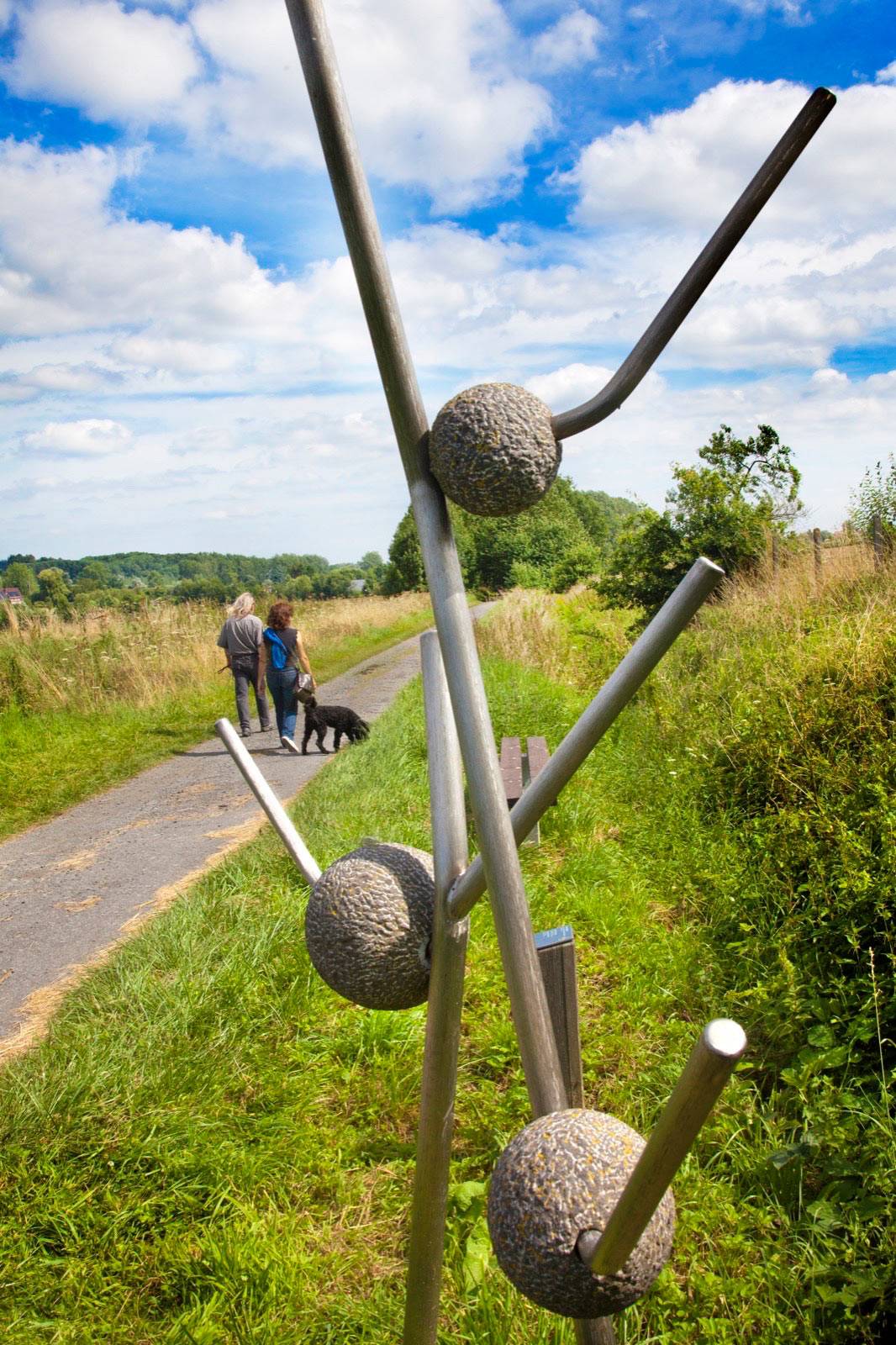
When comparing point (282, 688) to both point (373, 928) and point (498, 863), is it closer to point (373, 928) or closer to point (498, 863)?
point (373, 928)

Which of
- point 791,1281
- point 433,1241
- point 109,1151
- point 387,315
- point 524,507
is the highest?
point 387,315

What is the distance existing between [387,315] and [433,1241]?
3.99ft

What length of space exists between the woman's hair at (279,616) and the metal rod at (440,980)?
6511mm

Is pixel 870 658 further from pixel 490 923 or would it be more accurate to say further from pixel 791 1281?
pixel 791 1281

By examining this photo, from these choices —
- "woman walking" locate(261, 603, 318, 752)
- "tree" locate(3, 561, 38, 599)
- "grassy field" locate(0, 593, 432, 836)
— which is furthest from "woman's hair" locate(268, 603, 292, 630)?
"tree" locate(3, 561, 38, 599)

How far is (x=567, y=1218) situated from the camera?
2.36 ft

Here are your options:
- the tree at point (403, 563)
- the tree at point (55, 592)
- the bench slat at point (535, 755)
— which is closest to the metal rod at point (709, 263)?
the bench slat at point (535, 755)

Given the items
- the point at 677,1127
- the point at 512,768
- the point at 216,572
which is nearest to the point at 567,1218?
the point at 677,1127

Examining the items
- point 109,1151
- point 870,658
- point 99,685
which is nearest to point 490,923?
point 109,1151

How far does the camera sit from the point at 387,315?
3.03 feet

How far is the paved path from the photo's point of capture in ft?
12.1

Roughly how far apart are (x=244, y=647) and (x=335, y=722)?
53.5 inches

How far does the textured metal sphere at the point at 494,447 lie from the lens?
88 cm

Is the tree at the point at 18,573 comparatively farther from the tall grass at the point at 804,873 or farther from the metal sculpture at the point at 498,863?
the metal sculpture at the point at 498,863
